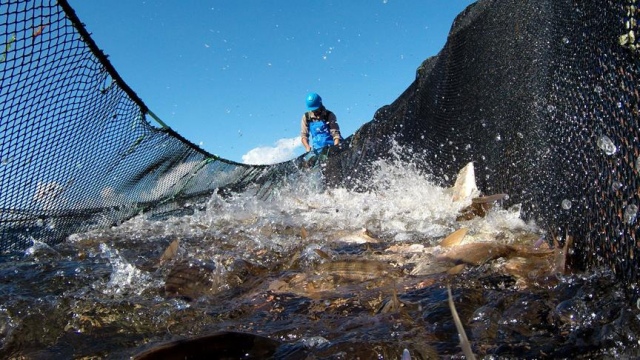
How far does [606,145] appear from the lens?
1767mm

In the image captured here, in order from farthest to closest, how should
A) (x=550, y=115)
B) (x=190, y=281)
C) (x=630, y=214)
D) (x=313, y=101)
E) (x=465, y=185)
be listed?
(x=313, y=101), (x=465, y=185), (x=550, y=115), (x=190, y=281), (x=630, y=214)

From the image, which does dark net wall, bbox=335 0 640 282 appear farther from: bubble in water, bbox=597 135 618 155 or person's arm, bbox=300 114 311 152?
person's arm, bbox=300 114 311 152

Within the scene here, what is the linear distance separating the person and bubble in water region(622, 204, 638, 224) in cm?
939

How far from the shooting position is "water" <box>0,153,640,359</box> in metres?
1.35

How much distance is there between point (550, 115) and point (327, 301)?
1.57m

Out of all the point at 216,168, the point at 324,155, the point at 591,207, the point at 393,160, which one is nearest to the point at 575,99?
the point at 591,207

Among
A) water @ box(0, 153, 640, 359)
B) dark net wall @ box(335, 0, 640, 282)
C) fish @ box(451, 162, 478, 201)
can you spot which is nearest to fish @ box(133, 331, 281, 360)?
water @ box(0, 153, 640, 359)

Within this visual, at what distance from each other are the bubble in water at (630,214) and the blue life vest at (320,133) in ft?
31.5

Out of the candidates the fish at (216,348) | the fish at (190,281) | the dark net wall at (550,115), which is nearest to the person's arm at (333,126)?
the dark net wall at (550,115)

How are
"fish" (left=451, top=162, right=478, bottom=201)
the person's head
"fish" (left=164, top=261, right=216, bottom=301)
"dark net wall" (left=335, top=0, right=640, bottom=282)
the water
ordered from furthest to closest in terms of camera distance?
the person's head → "fish" (left=451, top=162, right=478, bottom=201) → "fish" (left=164, top=261, right=216, bottom=301) → "dark net wall" (left=335, top=0, right=640, bottom=282) → the water

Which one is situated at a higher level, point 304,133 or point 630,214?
point 304,133

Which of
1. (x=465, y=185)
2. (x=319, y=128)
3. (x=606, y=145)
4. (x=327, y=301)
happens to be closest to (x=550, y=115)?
(x=606, y=145)

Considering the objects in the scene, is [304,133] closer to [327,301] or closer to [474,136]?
[474,136]

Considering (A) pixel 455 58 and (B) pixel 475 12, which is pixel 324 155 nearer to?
(A) pixel 455 58
